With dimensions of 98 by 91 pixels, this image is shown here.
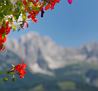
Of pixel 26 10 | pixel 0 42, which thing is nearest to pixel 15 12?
pixel 26 10

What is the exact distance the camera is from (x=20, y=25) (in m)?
14.3

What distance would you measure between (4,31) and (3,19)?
474 mm

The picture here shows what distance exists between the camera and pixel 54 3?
14.0m

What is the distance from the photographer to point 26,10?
45.1ft

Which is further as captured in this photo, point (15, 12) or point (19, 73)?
point (19, 73)

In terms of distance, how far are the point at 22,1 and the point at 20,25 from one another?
109 cm

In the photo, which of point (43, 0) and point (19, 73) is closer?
point (43, 0)

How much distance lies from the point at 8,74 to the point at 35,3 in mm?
2850

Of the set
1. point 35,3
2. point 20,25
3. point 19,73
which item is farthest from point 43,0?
point 19,73

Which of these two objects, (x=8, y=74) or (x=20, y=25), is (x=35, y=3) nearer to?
(x=20, y=25)

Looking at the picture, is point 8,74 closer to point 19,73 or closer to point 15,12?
point 19,73

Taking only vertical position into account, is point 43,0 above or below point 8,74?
above

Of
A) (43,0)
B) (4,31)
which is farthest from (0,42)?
(43,0)

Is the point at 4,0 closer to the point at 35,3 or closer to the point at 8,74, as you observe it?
the point at 35,3
